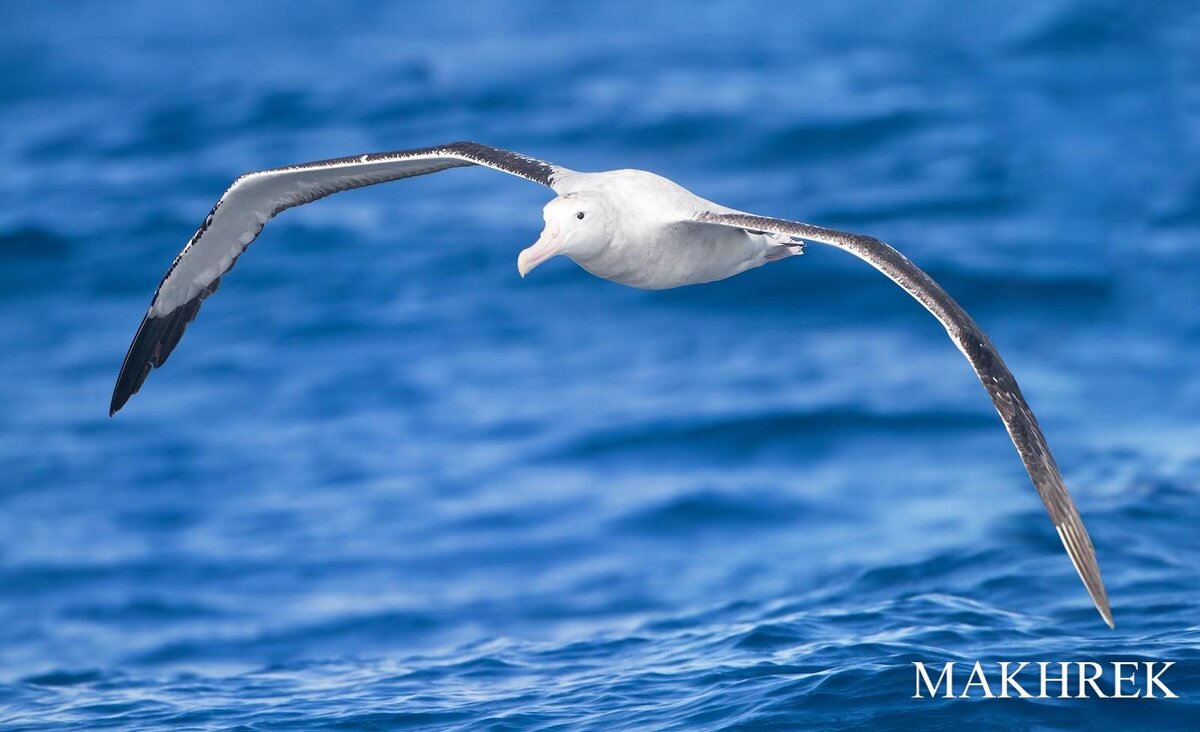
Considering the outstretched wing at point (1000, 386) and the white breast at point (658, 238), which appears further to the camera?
the white breast at point (658, 238)

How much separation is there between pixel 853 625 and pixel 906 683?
170 cm

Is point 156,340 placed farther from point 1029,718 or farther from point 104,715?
point 1029,718

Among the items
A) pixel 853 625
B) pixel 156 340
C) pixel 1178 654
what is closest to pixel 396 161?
pixel 156 340

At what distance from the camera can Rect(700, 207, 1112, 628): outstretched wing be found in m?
8.52

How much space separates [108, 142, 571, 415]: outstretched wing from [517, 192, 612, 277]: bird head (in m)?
1.60

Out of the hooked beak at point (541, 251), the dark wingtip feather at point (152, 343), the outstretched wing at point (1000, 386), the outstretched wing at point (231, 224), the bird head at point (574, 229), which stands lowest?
the outstretched wing at point (1000, 386)

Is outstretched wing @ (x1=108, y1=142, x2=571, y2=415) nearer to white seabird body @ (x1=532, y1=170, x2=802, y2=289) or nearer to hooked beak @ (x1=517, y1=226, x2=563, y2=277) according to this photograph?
white seabird body @ (x1=532, y1=170, x2=802, y2=289)

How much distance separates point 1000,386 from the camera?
878cm

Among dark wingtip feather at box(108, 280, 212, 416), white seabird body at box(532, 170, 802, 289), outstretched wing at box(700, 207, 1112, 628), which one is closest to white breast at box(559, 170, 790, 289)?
white seabird body at box(532, 170, 802, 289)

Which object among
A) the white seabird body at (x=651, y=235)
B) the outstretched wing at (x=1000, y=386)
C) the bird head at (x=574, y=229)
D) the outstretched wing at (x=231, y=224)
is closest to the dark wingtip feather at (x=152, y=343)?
the outstretched wing at (x=231, y=224)

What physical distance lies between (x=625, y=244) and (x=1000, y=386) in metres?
2.66

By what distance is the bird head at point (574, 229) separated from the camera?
30.8 feet

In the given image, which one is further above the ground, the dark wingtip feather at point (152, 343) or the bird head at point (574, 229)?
the dark wingtip feather at point (152, 343)

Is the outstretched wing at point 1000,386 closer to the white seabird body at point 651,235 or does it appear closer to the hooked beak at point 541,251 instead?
the white seabird body at point 651,235
